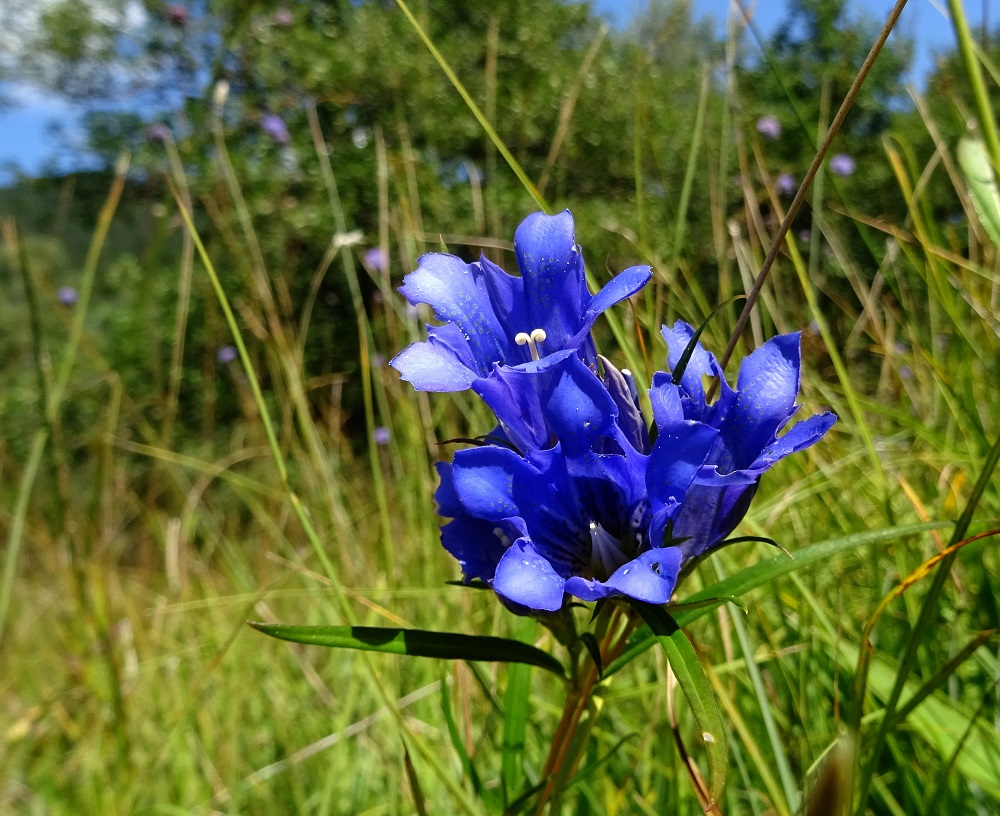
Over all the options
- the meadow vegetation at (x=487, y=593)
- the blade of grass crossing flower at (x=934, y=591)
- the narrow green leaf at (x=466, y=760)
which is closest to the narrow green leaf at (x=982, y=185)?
the meadow vegetation at (x=487, y=593)

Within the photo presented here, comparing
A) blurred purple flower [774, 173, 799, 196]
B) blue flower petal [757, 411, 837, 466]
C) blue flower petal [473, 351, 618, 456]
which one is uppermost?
blurred purple flower [774, 173, 799, 196]

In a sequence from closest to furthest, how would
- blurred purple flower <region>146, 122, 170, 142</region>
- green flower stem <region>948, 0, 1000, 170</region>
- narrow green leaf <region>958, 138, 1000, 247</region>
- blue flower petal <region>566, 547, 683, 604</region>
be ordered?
1. blue flower petal <region>566, 547, 683, 604</region>
2. green flower stem <region>948, 0, 1000, 170</region>
3. narrow green leaf <region>958, 138, 1000, 247</region>
4. blurred purple flower <region>146, 122, 170, 142</region>

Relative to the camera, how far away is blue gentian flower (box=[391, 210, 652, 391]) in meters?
0.55

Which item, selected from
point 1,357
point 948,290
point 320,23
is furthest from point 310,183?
point 948,290

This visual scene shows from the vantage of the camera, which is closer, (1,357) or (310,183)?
(310,183)

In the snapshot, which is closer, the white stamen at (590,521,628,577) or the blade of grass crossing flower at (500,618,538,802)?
the white stamen at (590,521,628,577)

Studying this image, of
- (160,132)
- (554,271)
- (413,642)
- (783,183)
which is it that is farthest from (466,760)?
(783,183)

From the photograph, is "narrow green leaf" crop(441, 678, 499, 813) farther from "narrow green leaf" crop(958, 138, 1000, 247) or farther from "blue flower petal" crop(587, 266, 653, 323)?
"narrow green leaf" crop(958, 138, 1000, 247)

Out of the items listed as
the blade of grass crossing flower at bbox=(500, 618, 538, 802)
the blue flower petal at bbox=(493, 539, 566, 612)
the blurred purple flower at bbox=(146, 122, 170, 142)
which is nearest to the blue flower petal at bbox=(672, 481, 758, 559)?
the blue flower petal at bbox=(493, 539, 566, 612)

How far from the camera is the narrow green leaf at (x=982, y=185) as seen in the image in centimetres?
66

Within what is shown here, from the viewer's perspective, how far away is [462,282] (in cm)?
58

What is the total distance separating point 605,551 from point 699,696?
11cm

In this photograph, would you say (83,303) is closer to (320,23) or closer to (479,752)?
(479,752)

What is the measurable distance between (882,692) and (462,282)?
29.6 inches
